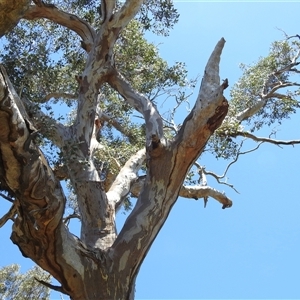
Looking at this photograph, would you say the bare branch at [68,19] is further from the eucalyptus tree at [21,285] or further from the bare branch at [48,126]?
the eucalyptus tree at [21,285]

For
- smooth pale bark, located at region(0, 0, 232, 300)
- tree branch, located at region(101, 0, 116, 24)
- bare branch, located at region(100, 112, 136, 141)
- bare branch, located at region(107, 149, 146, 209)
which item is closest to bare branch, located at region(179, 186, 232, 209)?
bare branch, located at region(107, 149, 146, 209)

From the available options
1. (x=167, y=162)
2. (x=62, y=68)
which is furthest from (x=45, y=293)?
(x=167, y=162)

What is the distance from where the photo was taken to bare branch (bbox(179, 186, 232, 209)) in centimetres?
730

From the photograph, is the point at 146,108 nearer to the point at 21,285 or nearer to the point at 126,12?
the point at 126,12

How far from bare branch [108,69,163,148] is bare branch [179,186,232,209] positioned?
212 centimetres

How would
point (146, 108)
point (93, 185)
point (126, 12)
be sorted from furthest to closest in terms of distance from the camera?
point (126, 12) → point (146, 108) → point (93, 185)

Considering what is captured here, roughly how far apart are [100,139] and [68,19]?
3409 millimetres

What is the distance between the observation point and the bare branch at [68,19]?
651 cm

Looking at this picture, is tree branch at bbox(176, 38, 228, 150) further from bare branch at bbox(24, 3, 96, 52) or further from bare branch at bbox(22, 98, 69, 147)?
bare branch at bbox(24, 3, 96, 52)

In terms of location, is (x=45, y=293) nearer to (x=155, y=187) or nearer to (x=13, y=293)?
(x=13, y=293)

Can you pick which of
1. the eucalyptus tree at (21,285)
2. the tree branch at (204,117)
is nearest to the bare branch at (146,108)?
the tree branch at (204,117)

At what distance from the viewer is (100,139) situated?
31.6ft

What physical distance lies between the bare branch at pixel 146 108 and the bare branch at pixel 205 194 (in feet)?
6.97

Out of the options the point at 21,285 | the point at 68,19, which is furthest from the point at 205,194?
the point at 21,285
